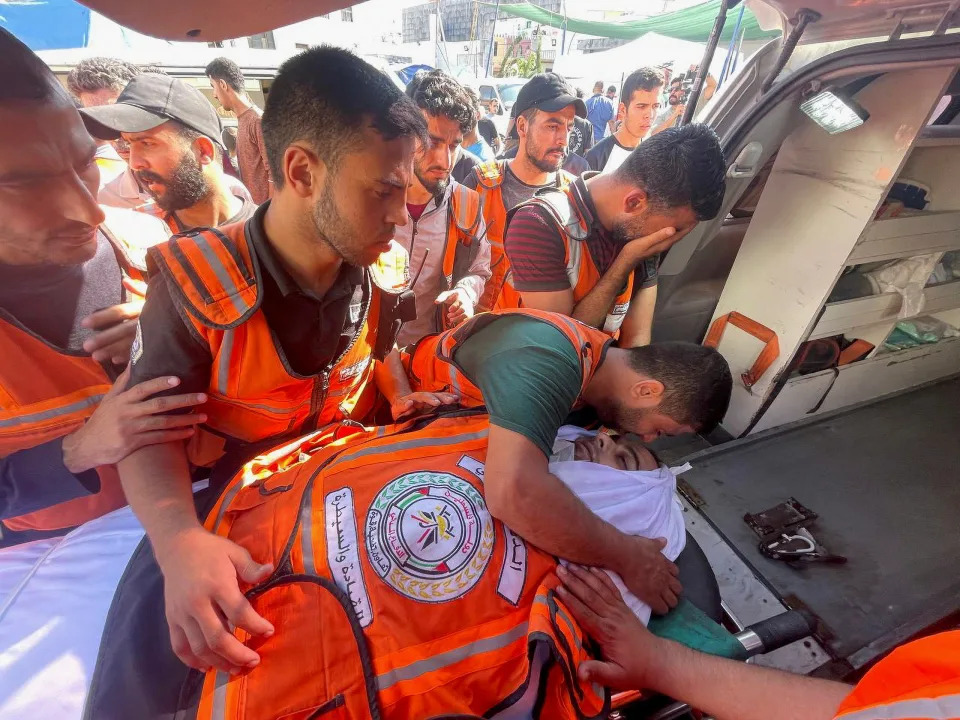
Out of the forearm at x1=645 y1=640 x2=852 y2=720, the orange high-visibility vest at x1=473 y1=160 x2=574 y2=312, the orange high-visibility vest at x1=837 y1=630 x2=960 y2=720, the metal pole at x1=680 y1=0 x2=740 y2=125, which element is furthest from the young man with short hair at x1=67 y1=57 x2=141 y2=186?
the orange high-visibility vest at x1=837 y1=630 x2=960 y2=720

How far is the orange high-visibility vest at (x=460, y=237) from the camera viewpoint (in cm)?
273

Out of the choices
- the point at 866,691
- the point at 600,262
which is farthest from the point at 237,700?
the point at 600,262

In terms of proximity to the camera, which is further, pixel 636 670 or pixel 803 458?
pixel 803 458

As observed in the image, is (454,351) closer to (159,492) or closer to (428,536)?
(428,536)

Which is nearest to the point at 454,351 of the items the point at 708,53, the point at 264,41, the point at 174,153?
the point at 174,153

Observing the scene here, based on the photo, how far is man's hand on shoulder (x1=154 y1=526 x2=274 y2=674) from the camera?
940mm

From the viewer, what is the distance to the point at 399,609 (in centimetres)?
105

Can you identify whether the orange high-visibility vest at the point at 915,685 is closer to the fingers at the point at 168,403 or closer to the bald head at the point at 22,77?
the fingers at the point at 168,403

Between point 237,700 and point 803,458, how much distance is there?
308cm

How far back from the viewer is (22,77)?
3.45 feet

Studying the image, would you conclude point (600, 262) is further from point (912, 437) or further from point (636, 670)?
point (912, 437)

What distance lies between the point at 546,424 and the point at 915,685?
2.49 feet

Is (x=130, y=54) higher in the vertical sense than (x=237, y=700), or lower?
higher

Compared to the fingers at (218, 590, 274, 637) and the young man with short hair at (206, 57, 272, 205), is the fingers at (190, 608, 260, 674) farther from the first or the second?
the young man with short hair at (206, 57, 272, 205)
